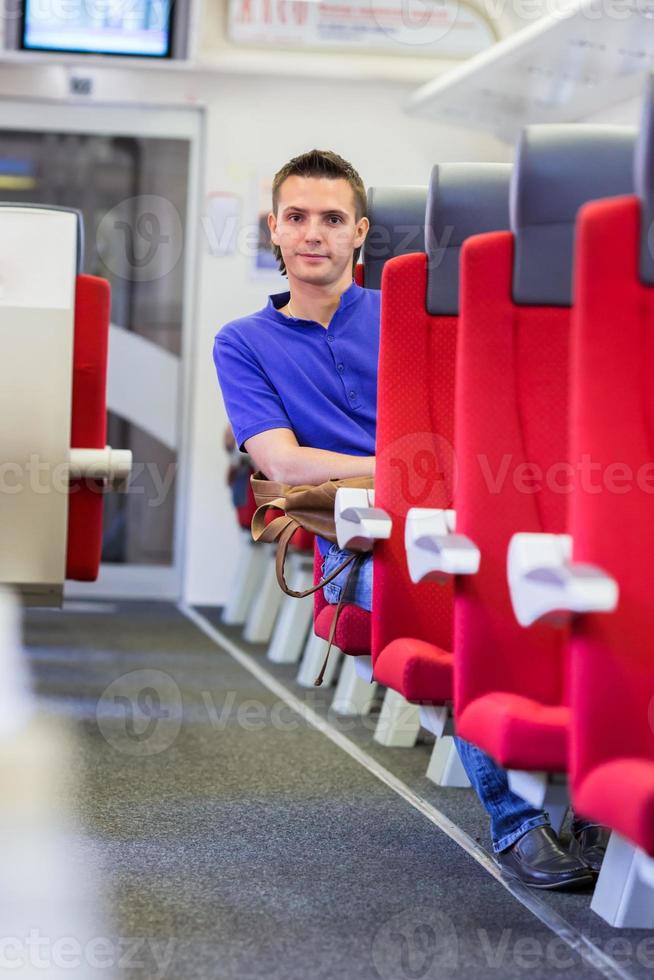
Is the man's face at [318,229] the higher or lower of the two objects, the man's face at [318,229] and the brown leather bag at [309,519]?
the higher

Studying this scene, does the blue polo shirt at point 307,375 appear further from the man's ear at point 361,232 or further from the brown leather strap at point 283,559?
the brown leather strap at point 283,559

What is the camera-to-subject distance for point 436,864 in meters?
2.63

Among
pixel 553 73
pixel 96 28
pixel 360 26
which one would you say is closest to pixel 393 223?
pixel 553 73

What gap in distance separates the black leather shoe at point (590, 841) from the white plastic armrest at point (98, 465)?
121 cm

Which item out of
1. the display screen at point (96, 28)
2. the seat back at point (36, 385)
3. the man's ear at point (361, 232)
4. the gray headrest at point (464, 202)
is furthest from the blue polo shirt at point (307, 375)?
the display screen at point (96, 28)

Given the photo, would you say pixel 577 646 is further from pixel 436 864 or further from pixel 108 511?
pixel 108 511

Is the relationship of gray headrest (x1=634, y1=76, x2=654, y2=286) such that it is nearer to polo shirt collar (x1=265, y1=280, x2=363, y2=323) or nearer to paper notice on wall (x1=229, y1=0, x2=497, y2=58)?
polo shirt collar (x1=265, y1=280, x2=363, y2=323)

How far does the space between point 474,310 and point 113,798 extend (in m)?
1.57

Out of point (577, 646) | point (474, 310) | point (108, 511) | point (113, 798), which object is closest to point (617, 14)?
point (474, 310)

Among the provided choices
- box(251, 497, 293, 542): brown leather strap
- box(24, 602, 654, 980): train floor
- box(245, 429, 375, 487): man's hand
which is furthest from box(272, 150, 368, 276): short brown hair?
box(24, 602, 654, 980): train floor

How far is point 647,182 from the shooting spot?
1.65 metres

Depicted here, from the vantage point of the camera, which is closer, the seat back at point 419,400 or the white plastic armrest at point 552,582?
the white plastic armrest at point 552,582

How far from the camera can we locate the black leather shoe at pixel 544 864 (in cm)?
246

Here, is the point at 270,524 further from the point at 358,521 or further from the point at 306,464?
the point at 358,521
